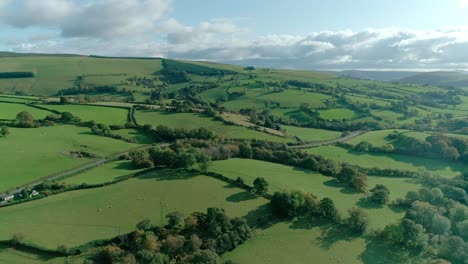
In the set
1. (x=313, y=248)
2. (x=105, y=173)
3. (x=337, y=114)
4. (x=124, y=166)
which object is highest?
(x=337, y=114)

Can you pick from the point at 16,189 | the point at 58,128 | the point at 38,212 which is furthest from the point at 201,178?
the point at 58,128

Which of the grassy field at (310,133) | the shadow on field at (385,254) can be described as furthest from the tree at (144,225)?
the grassy field at (310,133)

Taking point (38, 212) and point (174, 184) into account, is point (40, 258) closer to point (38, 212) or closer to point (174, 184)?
point (38, 212)

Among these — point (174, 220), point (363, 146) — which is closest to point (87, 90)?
point (363, 146)

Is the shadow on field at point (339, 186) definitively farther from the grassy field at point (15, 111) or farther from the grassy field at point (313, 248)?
the grassy field at point (15, 111)

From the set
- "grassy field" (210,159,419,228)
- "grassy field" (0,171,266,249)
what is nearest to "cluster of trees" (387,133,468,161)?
"grassy field" (210,159,419,228)

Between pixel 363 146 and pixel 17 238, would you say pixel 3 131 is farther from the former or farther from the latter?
pixel 363 146
